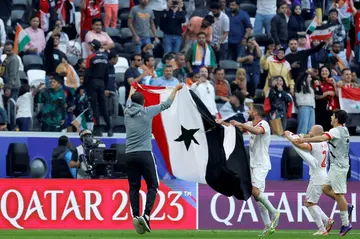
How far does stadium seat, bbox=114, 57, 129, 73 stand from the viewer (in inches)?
1177

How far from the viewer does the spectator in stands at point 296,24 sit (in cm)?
3195

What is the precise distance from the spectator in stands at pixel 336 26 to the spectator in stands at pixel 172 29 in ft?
12.7

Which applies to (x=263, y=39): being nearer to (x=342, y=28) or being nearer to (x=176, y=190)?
(x=342, y=28)

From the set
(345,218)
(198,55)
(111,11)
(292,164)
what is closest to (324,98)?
(292,164)

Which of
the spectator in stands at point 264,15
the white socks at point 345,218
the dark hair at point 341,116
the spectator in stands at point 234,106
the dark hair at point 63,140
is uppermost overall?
the spectator in stands at point 264,15

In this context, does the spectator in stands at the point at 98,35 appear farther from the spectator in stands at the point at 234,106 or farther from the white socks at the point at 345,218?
the white socks at the point at 345,218

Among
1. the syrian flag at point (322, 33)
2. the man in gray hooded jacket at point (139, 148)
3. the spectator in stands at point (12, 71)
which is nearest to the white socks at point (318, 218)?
the man in gray hooded jacket at point (139, 148)

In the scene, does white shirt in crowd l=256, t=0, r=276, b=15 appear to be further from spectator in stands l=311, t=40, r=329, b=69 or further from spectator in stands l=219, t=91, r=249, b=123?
spectator in stands l=219, t=91, r=249, b=123

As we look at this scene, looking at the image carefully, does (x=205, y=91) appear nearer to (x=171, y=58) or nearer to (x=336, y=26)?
(x=171, y=58)

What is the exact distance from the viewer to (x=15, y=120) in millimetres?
27266

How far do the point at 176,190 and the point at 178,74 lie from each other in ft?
15.1

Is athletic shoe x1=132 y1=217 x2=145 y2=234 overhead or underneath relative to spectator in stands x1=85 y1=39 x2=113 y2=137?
underneath

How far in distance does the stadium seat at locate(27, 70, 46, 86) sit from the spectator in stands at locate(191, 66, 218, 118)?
3.75m

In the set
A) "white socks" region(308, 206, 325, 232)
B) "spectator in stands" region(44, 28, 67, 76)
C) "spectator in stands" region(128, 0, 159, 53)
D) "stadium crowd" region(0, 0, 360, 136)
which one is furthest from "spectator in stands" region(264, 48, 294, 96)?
"white socks" region(308, 206, 325, 232)
